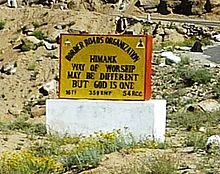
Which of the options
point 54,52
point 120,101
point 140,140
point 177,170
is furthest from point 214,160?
point 54,52

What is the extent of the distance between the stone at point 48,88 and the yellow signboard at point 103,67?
38.0ft

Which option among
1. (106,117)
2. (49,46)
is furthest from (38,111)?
(49,46)

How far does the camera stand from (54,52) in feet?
A: 110

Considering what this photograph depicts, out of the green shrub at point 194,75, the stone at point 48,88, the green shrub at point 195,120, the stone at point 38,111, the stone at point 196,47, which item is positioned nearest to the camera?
the green shrub at point 195,120

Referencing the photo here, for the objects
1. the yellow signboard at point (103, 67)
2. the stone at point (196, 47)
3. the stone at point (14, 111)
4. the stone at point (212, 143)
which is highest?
the yellow signboard at point (103, 67)

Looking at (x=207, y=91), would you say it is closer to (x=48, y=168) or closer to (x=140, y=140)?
(x=140, y=140)

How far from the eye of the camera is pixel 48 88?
29.1m

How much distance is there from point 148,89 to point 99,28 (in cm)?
2046

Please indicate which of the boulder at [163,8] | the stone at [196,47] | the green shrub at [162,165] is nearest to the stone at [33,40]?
the stone at [196,47]

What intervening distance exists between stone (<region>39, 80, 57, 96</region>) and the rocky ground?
4cm

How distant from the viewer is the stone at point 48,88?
95.0 feet

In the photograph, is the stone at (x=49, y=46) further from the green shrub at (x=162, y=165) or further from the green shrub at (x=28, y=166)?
the green shrub at (x=162, y=165)

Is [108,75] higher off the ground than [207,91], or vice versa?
[108,75]

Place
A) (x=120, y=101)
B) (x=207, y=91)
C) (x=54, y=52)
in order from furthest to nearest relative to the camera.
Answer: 1. (x=54, y=52)
2. (x=207, y=91)
3. (x=120, y=101)
